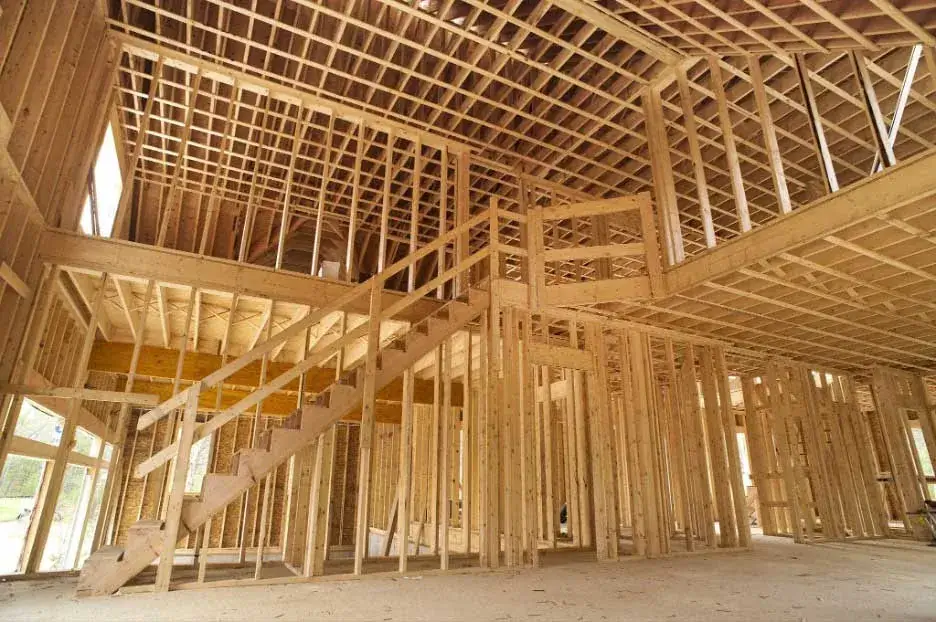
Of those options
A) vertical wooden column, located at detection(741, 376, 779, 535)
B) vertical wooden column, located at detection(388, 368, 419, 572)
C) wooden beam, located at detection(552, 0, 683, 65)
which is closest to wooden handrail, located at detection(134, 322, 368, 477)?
vertical wooden column, located at detection(388, 368, 419, 572)

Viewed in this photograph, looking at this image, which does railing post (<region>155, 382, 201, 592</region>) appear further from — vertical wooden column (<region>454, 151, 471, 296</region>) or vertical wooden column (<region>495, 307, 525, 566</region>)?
vertical wooden column (<region>454, 151, 471, 296</region>)

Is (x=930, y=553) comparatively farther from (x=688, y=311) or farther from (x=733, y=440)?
(x=688, y=311)

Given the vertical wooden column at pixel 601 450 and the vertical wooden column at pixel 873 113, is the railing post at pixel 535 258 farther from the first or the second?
the vertical wooden column at pixel 873 113

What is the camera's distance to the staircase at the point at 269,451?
566cm

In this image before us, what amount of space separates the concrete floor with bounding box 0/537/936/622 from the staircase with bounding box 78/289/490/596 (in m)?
0.30

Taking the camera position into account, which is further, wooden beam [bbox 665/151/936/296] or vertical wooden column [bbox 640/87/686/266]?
vertical wooden column [bbox 640/87/686/266]

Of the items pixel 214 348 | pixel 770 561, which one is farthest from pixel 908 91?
pixel 214 348

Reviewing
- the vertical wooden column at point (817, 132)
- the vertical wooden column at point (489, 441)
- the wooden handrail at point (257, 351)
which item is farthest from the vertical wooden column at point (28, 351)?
the vertical wooden column at point (817, 132)

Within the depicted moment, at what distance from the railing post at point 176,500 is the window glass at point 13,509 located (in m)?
8.62

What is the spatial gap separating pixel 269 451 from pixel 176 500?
1.10 metres

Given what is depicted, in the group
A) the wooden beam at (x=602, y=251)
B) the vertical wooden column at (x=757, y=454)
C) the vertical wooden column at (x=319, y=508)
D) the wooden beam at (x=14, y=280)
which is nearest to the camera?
the wooden beam at (x=14, y=280)

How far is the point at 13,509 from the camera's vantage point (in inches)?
500

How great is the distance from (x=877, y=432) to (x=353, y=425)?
20.5 meters

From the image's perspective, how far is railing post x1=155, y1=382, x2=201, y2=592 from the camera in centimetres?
585
